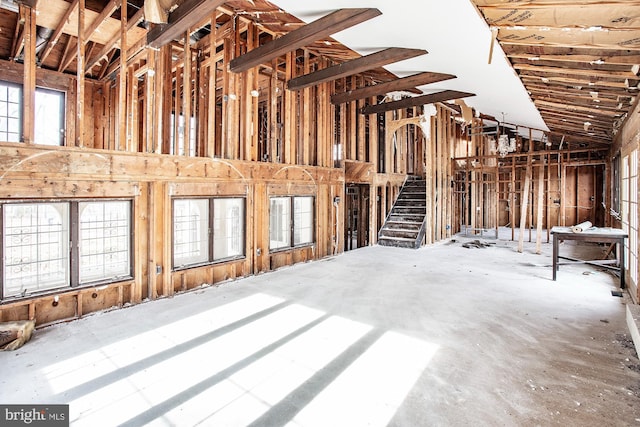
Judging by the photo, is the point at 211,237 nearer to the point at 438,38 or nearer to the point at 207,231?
the point at 207,231

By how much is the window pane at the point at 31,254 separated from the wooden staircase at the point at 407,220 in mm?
7614

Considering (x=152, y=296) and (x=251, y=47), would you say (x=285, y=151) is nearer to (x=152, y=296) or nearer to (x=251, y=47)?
(x=251, y=47)

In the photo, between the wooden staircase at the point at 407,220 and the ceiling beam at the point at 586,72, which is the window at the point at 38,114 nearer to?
the wooden staircase at the point at 407,220

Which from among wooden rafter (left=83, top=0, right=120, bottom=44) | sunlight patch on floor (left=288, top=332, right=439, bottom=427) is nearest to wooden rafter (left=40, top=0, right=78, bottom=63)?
wooden rafter (left=83, top=0, right=120, bottom=44)

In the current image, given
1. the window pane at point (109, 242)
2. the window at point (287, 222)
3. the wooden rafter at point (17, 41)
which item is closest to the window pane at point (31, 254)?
the window pane at point (109, 242)

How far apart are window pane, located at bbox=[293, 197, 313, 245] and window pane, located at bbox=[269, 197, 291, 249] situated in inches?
5.9

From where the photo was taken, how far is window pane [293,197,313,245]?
23.4ft

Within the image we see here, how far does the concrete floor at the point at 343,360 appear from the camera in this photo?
2.30 meters

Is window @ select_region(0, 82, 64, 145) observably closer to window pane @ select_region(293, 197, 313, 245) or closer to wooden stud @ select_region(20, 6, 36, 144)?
wooden stud @ select_region(20, 6, 36, 144)

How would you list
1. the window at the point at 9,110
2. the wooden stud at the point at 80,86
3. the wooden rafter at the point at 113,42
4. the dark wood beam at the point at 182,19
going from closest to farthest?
the dark wood beam at the point at 182,19, the wooden stud at the point at 80,86, the wooden rafter at the point at 113,42, the window at the point at 9,110

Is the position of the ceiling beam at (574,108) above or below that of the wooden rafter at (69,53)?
below

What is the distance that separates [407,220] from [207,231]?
6.40 m

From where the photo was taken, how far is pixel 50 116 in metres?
8.41

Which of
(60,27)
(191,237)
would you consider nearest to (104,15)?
(60,27)
